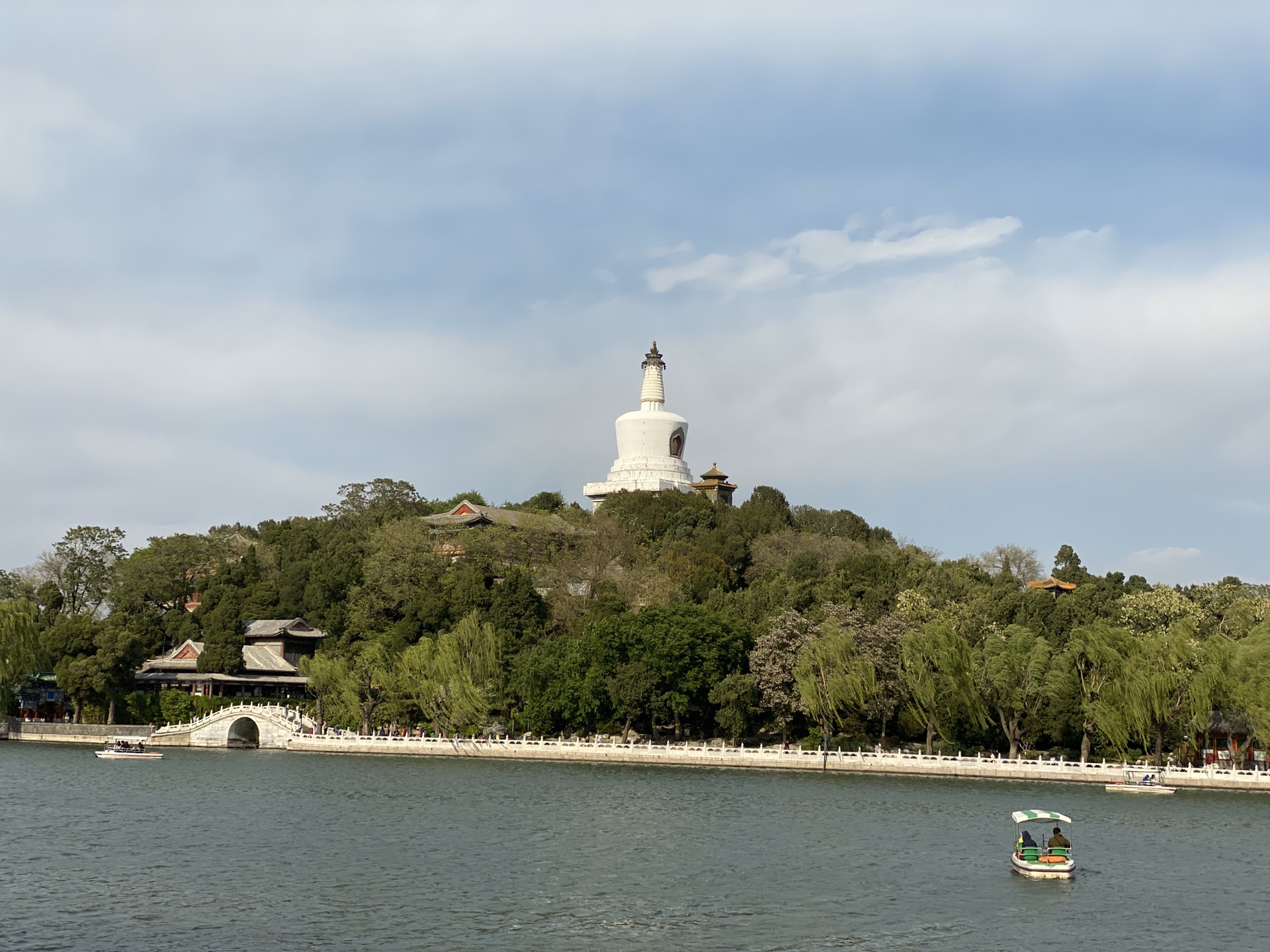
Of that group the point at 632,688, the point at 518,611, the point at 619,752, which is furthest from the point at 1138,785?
the point at 518,611

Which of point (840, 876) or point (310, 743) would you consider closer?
point (840, 876)

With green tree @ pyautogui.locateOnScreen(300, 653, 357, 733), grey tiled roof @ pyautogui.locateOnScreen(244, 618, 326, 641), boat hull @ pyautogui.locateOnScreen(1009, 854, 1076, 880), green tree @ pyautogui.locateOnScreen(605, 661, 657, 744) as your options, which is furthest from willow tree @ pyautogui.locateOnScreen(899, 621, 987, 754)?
grey tiled roof @ pyautogui.locateOnScreen(244, 618, 326, 641)

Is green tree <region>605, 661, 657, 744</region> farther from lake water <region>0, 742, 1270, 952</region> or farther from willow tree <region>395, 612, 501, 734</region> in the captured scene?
lake water <region>0, 742, 1270, 952</region>

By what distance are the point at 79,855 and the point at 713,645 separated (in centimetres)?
3130

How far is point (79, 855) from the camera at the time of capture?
115 feet

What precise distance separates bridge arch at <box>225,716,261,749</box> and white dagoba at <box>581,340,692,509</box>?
3538 cm

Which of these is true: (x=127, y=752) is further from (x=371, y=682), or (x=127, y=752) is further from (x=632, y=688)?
(x=632, y=688)

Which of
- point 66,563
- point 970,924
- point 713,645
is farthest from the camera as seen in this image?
point 66,563

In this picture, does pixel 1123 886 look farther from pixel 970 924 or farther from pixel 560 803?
pixel 560 803

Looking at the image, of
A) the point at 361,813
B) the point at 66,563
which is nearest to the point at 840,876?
the point at 361,813

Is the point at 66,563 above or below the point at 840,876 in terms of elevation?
above

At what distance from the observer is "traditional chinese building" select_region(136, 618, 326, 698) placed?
78750mm

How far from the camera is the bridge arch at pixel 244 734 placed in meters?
72.1

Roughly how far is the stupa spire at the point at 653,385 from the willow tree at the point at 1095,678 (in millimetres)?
54112
